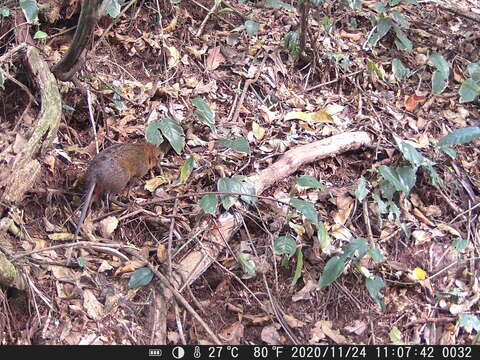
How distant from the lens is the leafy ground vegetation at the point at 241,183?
9.87 ft

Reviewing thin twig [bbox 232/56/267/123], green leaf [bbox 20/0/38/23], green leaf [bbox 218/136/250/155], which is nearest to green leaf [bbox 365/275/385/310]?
green leaf [bbox 218/136/250/155]

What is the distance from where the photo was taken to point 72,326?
8.96ft

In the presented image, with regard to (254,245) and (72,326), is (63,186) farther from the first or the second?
(254,245)

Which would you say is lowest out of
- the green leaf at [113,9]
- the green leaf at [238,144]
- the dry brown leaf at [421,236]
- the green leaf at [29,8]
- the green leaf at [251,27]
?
the dry brown leaf at [421,236]

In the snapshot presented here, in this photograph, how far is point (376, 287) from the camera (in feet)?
10.5

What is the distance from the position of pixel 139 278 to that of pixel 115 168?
774mm

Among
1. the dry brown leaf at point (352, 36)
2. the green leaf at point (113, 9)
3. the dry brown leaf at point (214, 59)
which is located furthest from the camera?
the dry brown leaf at point (352, 36)

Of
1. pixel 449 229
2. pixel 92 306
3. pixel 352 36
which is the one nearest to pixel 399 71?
pixel 352 36

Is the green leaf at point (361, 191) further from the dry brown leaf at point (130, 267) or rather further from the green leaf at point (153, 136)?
the dry brown leaf at point (130, 267)

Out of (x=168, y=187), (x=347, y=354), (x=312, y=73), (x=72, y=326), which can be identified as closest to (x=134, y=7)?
(x=312, y=73)

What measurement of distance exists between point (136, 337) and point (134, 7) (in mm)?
3235

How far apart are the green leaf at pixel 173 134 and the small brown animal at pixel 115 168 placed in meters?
0.17

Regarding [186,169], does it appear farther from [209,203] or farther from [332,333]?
[332,333]

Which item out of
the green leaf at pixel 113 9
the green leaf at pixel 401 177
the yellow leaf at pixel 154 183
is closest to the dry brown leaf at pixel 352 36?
the green leaf at pixel 401 177
